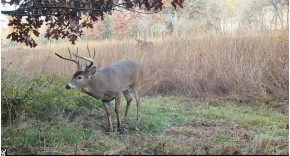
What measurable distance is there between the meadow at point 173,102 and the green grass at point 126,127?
1 cm

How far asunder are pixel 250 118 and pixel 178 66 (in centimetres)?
390

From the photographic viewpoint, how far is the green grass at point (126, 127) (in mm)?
4059

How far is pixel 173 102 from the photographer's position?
828 centimetres

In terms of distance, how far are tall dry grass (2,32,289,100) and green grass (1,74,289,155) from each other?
1.09 metres

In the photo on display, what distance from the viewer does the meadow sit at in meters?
4.29

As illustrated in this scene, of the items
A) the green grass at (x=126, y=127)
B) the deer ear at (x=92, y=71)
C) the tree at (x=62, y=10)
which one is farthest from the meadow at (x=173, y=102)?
the tree at (x=62, y=10)

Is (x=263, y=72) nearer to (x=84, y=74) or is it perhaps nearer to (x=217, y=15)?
(x=84, y=74)

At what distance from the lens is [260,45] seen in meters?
9.42

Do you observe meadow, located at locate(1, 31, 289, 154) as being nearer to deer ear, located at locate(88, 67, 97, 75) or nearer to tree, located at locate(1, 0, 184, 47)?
deer ear, located at locate(88, 67, 97, 75)

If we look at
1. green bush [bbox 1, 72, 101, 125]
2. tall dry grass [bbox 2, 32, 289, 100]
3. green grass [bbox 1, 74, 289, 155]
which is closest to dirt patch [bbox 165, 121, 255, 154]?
green grass [bbox 1, 74, 289, 155]

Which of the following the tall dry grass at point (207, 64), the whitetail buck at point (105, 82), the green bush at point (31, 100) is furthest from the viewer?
the tall dry grass at point (207, 64)

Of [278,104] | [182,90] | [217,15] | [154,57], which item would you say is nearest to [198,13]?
[217,15]

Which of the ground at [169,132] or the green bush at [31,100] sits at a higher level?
the green bush at [31,100]

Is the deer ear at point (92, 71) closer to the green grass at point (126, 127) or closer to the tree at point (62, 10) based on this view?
the green grass at point (126, 127)
